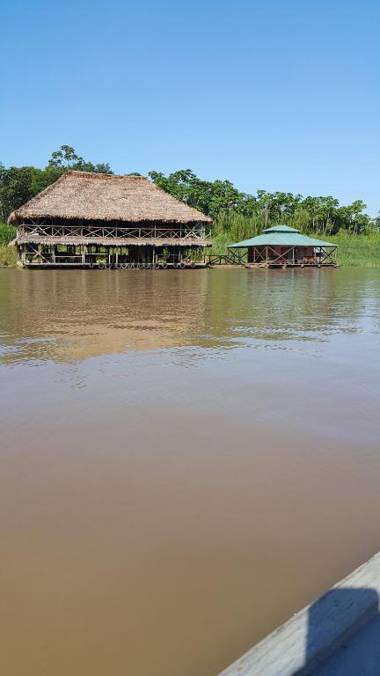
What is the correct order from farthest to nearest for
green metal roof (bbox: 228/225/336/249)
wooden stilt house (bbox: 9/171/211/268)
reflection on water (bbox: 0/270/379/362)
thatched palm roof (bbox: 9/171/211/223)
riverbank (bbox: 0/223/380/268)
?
riverbank (bbox: 0/223/380/268) < green metal roof (bbox: 228/225/336/249) < wooden stilt house (bbox: 9/171/211/268) < thatched palm roof (bbox: 9/171/211/223) < reflection on water (bbox: 0/270/379/362)

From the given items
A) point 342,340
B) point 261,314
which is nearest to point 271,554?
point 342,340

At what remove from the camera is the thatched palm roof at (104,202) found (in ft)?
94.4

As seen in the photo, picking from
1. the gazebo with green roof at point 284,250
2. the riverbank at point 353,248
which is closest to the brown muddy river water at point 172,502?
the gazebo with green roof at point 284,250

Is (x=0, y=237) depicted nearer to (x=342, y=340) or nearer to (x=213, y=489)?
(x=342, y=340)

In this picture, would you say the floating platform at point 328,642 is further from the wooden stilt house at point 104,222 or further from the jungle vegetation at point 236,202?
the jungle vegetation at point 236,202

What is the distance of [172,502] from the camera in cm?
237

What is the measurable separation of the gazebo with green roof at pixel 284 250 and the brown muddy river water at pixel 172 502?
29.2 m

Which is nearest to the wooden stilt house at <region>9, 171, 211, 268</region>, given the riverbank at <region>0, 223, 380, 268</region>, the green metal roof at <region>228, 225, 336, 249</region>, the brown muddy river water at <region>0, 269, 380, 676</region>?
the green metal roof at <region>228, 225, 336, 249</region>

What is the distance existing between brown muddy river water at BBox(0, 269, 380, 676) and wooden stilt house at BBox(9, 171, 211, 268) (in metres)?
25.1

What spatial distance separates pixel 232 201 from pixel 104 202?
21596 mm

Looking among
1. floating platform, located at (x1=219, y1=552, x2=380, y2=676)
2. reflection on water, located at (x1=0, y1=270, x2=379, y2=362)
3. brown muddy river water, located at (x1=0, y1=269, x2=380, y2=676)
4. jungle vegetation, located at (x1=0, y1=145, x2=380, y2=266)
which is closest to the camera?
floating platform, located at (x1=219, y1=552, x2=380, y2=676)

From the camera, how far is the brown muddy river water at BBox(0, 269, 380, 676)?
1.59 m

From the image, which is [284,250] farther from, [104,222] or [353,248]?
[104,222]

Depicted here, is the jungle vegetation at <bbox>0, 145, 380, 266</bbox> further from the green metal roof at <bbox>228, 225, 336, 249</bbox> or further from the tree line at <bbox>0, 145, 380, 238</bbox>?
the green metal roof at <bbox>228, 225, 336, 249</bbox>
